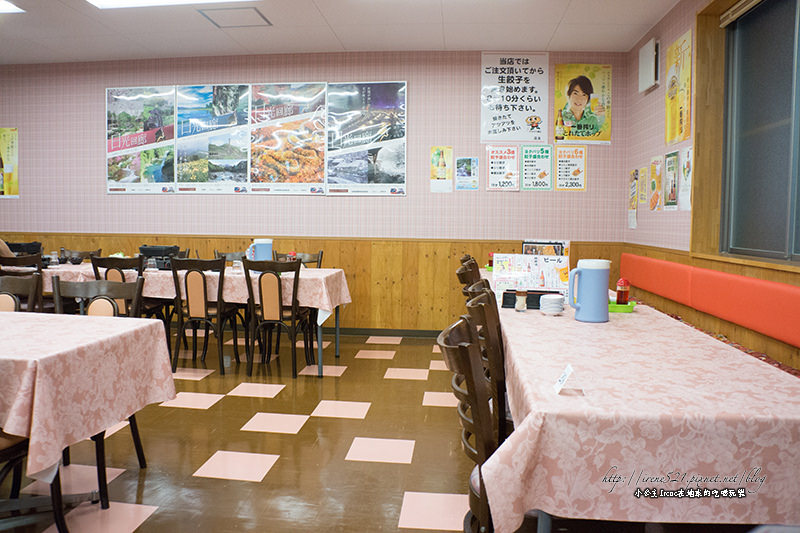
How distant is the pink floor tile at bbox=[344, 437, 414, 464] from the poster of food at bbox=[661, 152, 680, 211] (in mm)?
3182

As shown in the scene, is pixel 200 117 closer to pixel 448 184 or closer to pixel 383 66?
pixel 383 66

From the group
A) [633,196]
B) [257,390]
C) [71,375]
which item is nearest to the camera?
[71,375]

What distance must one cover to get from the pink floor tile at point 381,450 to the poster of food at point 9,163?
648cm

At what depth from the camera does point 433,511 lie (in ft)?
8.18

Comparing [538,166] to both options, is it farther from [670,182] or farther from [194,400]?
[194,400]

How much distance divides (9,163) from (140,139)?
6.28 ft

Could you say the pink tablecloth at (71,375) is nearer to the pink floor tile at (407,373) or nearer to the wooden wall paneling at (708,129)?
the pink floor tile at (407,373)

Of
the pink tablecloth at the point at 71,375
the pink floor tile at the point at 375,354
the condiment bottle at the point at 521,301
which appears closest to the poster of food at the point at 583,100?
the pink floor tile at the point at 375,354

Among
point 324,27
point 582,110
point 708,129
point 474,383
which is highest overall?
point 324,27

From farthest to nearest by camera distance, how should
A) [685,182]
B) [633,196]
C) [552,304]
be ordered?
[633,196] → [685,182] → [552,304]

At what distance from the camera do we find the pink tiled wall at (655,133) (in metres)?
4.62

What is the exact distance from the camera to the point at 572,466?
125 centimetres

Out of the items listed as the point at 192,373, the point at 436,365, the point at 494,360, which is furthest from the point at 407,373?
the point at 494,360

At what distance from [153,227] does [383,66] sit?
134 inches
